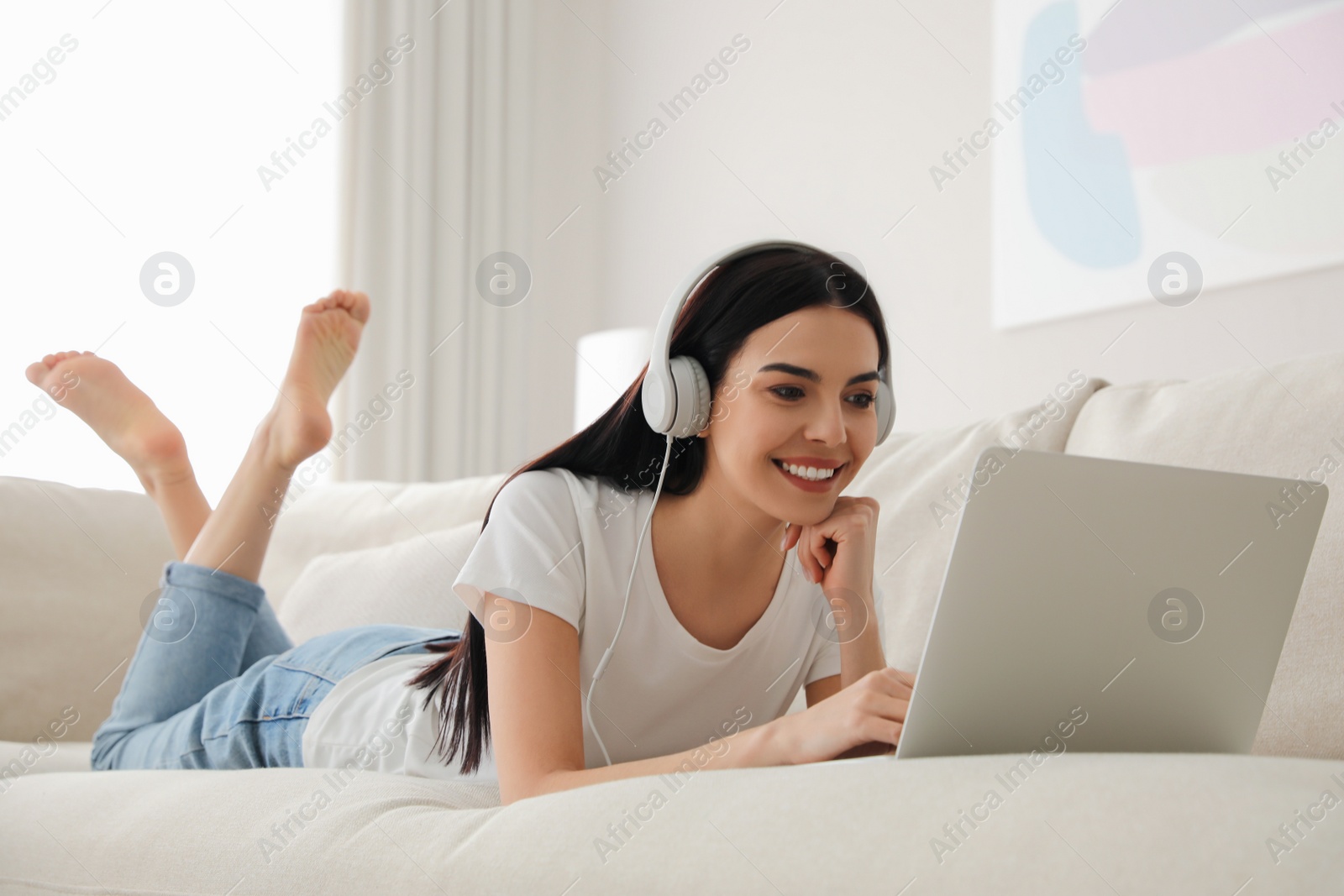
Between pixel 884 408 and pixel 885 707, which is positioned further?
pixel 884 408

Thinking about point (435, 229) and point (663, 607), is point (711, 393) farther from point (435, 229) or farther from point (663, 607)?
point (435, 229)

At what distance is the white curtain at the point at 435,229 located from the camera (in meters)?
3.17

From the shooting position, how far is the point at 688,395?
3.38ft

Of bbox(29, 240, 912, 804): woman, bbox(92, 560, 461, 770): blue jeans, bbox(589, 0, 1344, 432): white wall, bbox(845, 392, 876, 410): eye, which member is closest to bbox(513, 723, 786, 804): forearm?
bbox(29, 240, 912, 804): woman

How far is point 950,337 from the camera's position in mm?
2377

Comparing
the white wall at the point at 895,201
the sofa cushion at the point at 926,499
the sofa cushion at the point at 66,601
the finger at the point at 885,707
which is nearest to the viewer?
the finger at the point at 885,707

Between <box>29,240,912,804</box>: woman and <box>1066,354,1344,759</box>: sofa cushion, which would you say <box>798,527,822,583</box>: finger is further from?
<box>1066,354,1344,759</box>: sofa cushion

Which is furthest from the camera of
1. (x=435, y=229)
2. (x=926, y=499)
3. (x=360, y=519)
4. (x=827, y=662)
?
(x=435, y=229)

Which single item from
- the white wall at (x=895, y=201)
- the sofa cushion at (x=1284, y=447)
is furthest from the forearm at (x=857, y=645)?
the white wall at (x=895, y=201)

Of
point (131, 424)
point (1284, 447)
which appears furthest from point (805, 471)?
point (131, 424)

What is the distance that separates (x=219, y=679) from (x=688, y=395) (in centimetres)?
87

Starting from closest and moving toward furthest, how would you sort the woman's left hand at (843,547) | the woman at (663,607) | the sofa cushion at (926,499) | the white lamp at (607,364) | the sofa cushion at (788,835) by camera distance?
the sofa cushion at (788,835) → the woman at (663,607) → the woman's left hand at (843,547) → the sofa cushion at (926,499) → the white lamp at (607,364)

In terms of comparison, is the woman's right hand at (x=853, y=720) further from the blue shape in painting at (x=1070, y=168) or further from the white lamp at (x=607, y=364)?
the white lamp at (x=607, y=364)

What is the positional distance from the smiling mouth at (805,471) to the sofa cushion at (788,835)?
382mm
